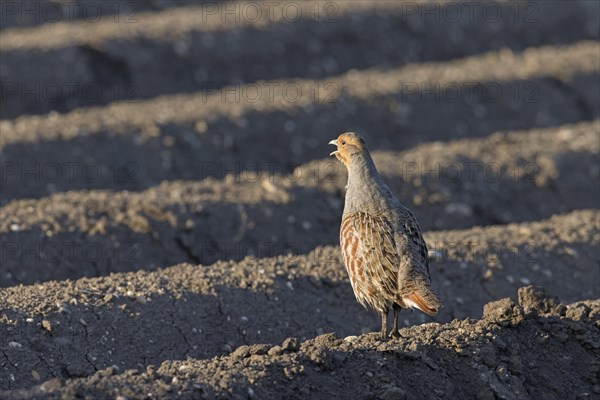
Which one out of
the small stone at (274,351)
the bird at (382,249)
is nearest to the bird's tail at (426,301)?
the bird at (382,249)

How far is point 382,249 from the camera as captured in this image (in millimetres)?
7934

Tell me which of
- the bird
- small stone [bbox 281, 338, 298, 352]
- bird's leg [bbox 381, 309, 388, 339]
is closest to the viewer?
small stone [bbox 281, 338, 298, 352]

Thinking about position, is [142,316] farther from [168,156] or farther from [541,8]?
[541,8]

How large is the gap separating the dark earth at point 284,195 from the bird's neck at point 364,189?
0.95 m

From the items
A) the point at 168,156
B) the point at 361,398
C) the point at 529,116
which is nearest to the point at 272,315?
the point at 361,398

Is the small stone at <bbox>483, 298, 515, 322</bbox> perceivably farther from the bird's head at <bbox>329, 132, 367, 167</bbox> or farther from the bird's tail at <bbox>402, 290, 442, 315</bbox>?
the bird's head at <bbox>329, 132, 367, 167</bbox>

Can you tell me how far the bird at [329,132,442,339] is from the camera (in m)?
7.81

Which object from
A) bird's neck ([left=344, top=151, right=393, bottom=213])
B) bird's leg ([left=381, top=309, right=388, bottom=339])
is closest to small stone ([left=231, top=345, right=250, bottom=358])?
bird's leg ([left=381, top=309, right=388, bottom=339])

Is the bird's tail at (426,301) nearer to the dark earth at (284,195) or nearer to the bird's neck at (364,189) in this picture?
the dark earth at (284,195)

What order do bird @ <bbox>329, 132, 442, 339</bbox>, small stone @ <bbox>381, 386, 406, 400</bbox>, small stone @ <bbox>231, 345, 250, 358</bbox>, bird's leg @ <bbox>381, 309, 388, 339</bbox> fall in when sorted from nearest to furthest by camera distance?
1. small stone @ <bbox>381, 386, 406, 400</bbox>
2. small stone @ <bbox>231, 345, 250, 358</bbox>
3. bird @ <bbox>329, 132, 442, 339</bbox>
4. bird's leg @ <bbox>381, 309, 388, 339</bbox>

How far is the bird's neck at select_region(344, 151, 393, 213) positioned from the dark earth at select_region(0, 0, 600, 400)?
37.4 inches

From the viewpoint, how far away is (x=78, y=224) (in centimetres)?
1129

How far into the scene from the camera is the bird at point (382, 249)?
7.81 meters

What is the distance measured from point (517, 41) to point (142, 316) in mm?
16158
